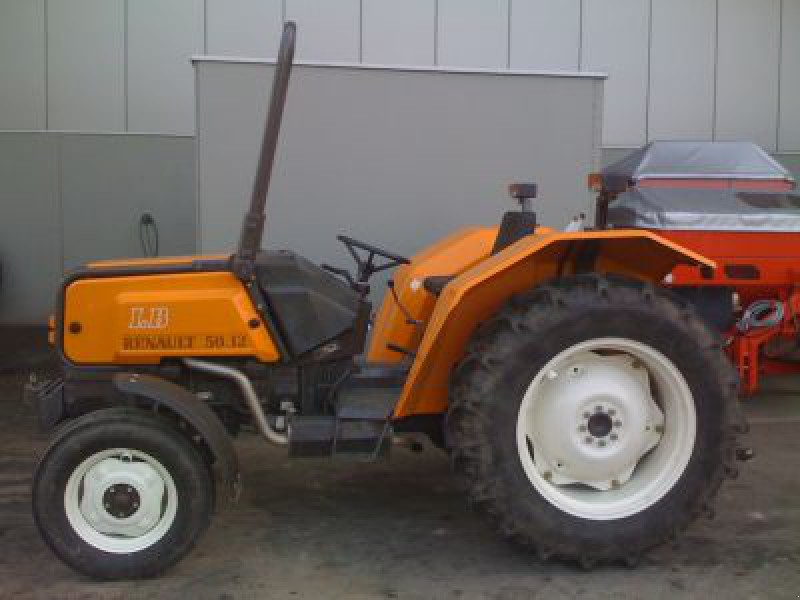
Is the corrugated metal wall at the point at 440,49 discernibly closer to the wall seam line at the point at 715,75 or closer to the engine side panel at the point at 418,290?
the wall seam line at the point at 715,75

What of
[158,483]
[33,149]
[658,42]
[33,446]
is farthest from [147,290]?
[658,42]

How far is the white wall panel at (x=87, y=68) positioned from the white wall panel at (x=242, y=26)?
2.96 ft

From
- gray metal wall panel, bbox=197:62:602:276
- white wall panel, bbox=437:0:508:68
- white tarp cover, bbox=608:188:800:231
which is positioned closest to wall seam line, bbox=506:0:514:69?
white wall panel, bbox=437:0:508:68

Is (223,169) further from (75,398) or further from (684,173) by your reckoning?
(684,173)

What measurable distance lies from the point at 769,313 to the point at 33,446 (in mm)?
4936

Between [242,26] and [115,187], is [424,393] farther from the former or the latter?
[242,26]

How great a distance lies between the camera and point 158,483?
3.22 meters

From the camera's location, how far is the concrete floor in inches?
127

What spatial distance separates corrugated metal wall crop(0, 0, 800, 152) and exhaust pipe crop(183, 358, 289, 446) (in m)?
5.53

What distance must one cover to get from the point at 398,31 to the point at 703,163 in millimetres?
3423

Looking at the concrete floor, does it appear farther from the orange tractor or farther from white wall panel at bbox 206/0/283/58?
white wall panel at bbox 206/0/283/58

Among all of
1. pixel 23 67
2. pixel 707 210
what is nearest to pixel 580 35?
pixel 707 210

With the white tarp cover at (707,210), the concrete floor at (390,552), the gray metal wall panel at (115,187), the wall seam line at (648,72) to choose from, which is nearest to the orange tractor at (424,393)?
the concrete floor at (390,552)

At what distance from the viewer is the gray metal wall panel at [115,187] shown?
823 cm
